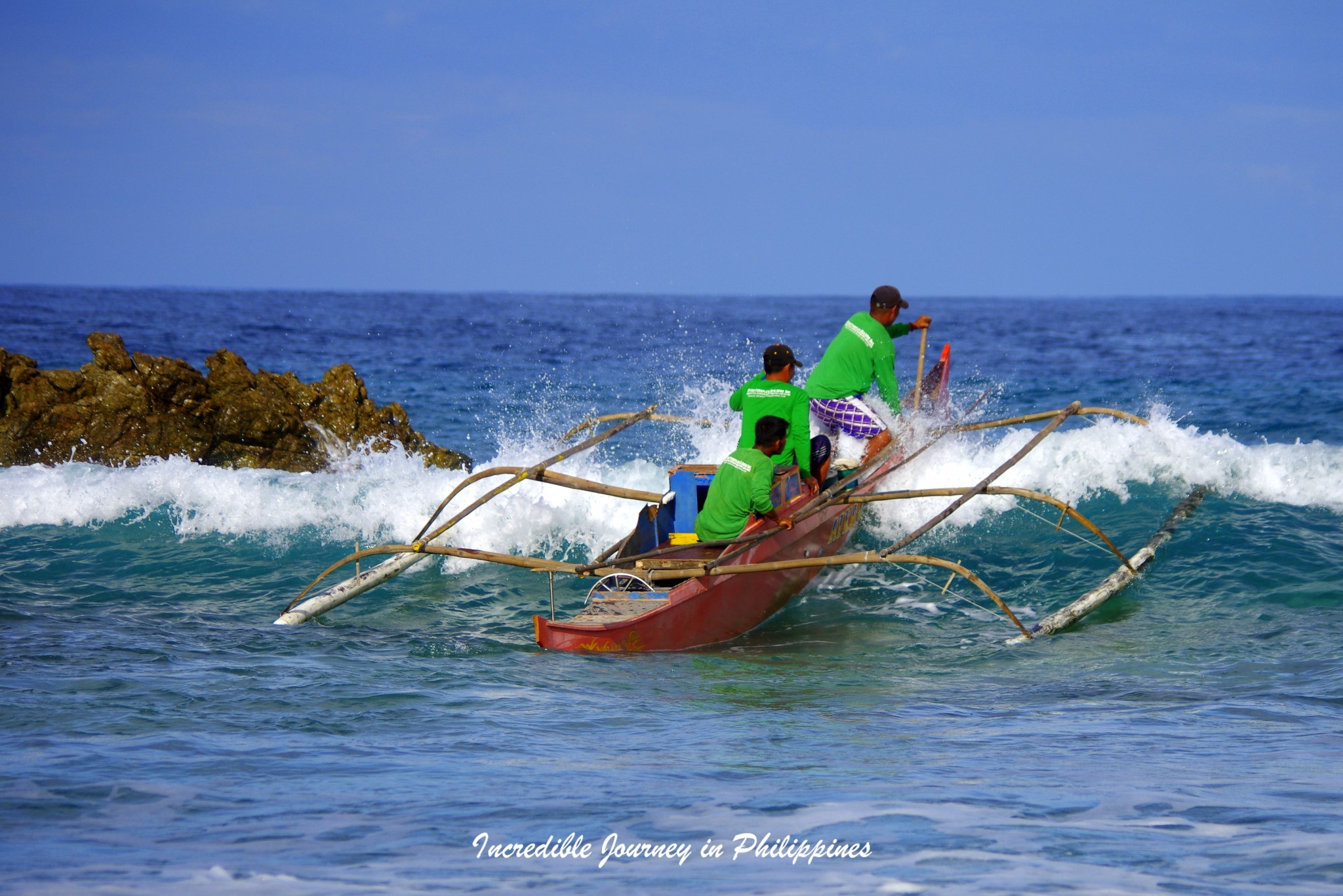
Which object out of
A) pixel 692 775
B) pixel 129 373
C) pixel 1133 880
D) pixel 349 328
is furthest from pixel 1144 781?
pixel 349 328

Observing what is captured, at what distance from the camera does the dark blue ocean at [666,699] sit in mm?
4379

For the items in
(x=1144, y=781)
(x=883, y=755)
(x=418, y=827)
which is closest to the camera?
(x=418, y=827)

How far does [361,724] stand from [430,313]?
60.3m

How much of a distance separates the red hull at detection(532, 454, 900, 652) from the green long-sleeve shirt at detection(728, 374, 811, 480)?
1.49ft

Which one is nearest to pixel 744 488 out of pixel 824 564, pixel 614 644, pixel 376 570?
pixel 824 564

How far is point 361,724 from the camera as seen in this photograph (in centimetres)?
609

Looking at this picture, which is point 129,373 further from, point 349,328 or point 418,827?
point 349,328

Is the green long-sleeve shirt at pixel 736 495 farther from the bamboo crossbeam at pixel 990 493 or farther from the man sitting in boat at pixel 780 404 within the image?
the bamboo crossbeam at pixel 990 493

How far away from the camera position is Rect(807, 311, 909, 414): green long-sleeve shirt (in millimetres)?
9781

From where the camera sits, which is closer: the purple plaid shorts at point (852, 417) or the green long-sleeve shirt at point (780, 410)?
the green long-sleeve shirt at point (780, 410)

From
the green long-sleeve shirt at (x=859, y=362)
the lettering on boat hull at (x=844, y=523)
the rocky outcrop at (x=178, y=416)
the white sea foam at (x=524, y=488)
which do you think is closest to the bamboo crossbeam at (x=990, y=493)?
the lettering on boat hull at (x=844, y=523)

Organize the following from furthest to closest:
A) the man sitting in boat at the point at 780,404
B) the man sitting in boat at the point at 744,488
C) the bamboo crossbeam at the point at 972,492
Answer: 1. the man sitting in boat at the point at 780,404
2. the bamboo crossbeam at the point at 972,492
3. the man sitting in boat at the point at 744,488

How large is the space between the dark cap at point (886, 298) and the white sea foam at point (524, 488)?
2.20 m

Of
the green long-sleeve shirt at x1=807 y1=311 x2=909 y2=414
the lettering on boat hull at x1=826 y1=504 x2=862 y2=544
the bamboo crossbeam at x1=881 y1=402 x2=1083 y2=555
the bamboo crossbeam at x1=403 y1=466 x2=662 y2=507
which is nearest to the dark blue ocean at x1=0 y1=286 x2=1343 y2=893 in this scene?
the lettering on boat hull at x1=826 y1=504 x2=862 y2=544
